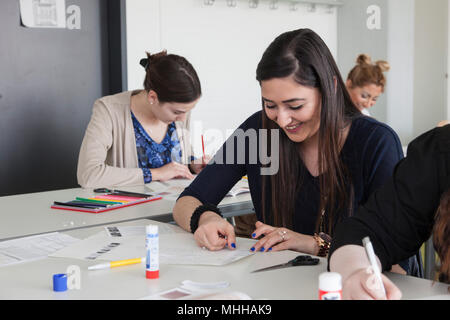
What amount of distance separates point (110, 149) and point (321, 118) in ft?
5.16

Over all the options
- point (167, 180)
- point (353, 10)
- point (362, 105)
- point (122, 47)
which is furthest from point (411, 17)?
point (167, 180)

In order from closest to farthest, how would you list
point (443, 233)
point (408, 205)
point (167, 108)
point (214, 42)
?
1. point (443, 233)
2. point (408, 205)
3. point (167, 108)
4. point (214, 42)

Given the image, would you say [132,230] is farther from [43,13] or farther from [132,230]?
[43,13]

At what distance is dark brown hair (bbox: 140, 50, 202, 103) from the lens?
2.69m

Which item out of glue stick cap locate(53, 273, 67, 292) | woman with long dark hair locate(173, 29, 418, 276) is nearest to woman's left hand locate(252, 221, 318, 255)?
woman with long dark hair locate(173, 29, 418, 276)

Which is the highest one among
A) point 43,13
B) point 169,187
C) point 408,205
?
point 43,13

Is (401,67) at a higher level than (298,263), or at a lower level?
higher

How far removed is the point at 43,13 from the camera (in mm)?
3570

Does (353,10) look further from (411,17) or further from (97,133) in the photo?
(97,133)

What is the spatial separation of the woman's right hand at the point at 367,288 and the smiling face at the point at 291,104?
0.64m

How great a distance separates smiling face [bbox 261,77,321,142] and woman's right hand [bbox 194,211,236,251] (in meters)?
0.33

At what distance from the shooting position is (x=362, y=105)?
4.36 m

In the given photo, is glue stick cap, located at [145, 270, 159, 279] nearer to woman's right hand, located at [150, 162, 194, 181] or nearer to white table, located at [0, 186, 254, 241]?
white table, located at [0, 186, 254, 241]

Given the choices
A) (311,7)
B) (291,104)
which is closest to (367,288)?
(291,104)
